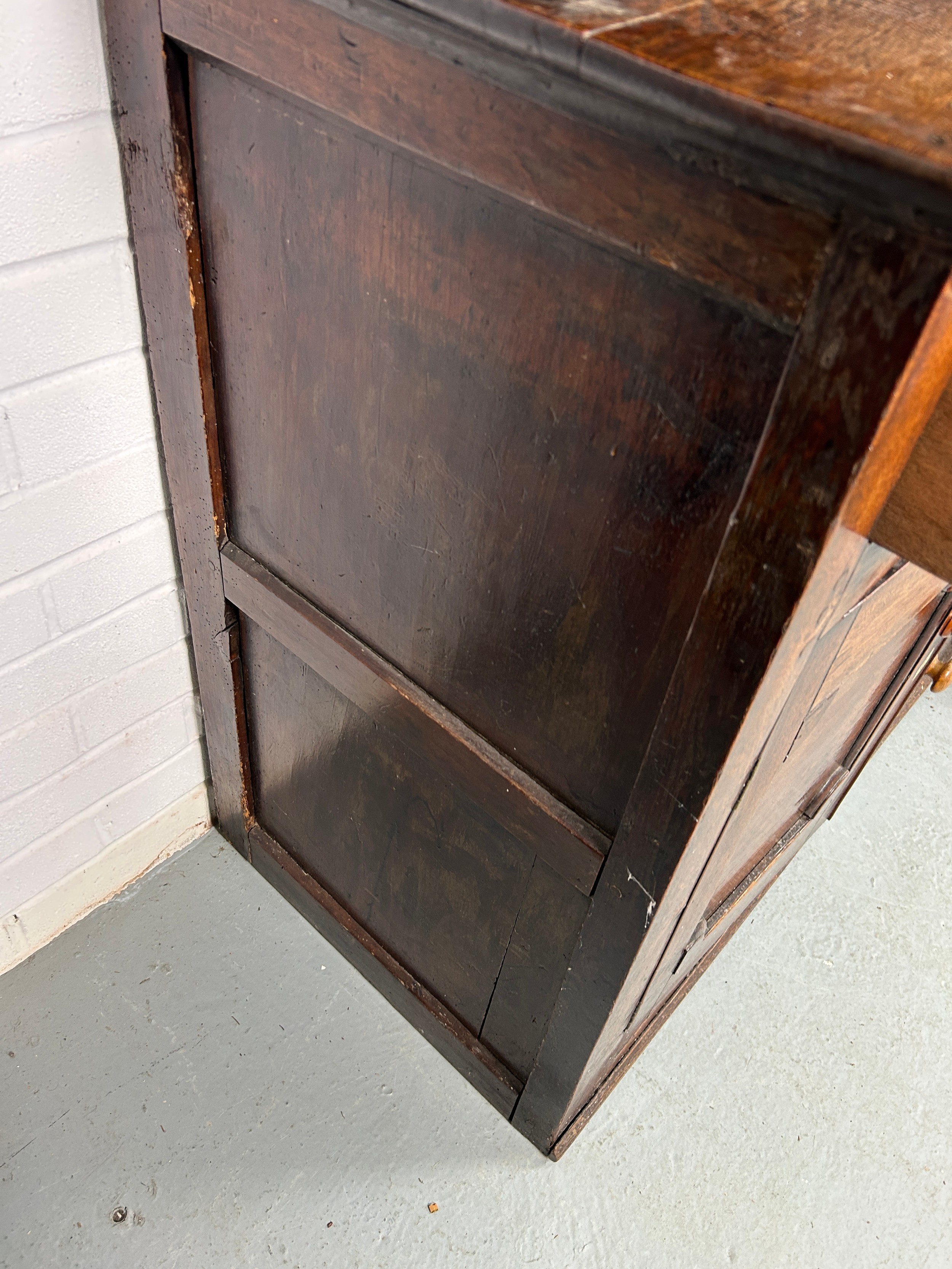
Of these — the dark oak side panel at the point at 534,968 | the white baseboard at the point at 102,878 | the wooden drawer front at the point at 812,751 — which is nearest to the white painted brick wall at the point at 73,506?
the white baseboard at the point at 102,878

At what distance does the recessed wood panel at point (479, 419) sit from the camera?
27.1 inches

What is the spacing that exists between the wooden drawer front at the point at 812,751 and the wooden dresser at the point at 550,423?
1 centimetres

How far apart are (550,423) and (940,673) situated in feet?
4.70

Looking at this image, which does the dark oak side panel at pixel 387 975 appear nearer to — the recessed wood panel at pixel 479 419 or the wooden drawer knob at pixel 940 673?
the recessed wood panel at pixel 479 419

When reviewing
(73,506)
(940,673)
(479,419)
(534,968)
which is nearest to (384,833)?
(534,968)

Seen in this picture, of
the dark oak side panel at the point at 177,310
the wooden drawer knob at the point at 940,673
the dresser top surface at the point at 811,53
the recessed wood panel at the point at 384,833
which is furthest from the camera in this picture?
the wooden drawer knob at the point at 940,673

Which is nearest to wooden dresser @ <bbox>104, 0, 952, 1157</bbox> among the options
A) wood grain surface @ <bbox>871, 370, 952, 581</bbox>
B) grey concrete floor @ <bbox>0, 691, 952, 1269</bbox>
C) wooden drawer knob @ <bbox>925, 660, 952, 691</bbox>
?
wood grain surface @ <bbox>871, 370, 952, 581</bbox>

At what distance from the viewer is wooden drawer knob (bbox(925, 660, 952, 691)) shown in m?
1.84

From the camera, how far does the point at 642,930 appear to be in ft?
3.16

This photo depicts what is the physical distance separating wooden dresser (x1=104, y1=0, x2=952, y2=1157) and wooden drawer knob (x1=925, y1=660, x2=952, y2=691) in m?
0.57

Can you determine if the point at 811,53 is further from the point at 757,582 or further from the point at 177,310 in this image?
the point at 177,310

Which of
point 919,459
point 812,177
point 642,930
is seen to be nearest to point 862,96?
point 812,177

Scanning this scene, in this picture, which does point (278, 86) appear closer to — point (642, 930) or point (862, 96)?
point (862, 96)

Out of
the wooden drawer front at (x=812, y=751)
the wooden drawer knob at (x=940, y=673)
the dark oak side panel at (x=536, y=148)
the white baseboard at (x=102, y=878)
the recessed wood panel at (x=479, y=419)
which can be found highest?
the dark oak side panel at (x=536, y=148)
